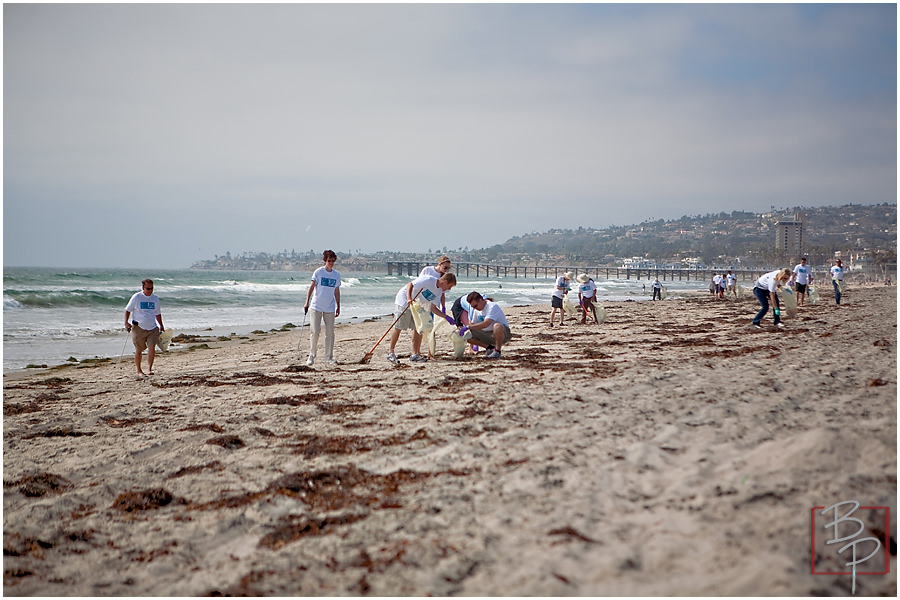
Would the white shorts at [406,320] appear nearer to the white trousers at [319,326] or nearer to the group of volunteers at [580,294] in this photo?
the white trousers at [319,326]

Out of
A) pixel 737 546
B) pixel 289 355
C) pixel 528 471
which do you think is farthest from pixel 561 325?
pixel 737 546

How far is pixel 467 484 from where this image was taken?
11.8ft

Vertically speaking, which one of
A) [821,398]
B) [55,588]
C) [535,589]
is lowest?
[55,588]

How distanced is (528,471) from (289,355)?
844 cm

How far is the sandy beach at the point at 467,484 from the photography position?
2656mm

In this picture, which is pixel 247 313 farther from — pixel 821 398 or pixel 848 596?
pixel 848 596

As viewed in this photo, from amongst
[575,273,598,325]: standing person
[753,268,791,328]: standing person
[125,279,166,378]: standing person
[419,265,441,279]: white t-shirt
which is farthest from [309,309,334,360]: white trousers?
[753,268,791,328]: standing person

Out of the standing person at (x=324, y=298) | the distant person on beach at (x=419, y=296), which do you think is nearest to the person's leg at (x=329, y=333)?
the standing person at (x=324, y=298)

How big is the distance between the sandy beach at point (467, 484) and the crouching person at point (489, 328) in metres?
1.66

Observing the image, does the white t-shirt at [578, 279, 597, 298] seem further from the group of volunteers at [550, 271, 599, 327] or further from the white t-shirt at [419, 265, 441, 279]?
the white t-shirt at [419, 265, 441, 279]

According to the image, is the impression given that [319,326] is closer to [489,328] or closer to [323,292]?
[323,292]

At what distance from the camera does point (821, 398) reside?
482cm

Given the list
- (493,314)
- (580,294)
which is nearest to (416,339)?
(493,314)

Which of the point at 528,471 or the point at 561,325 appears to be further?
the point at 561,325
